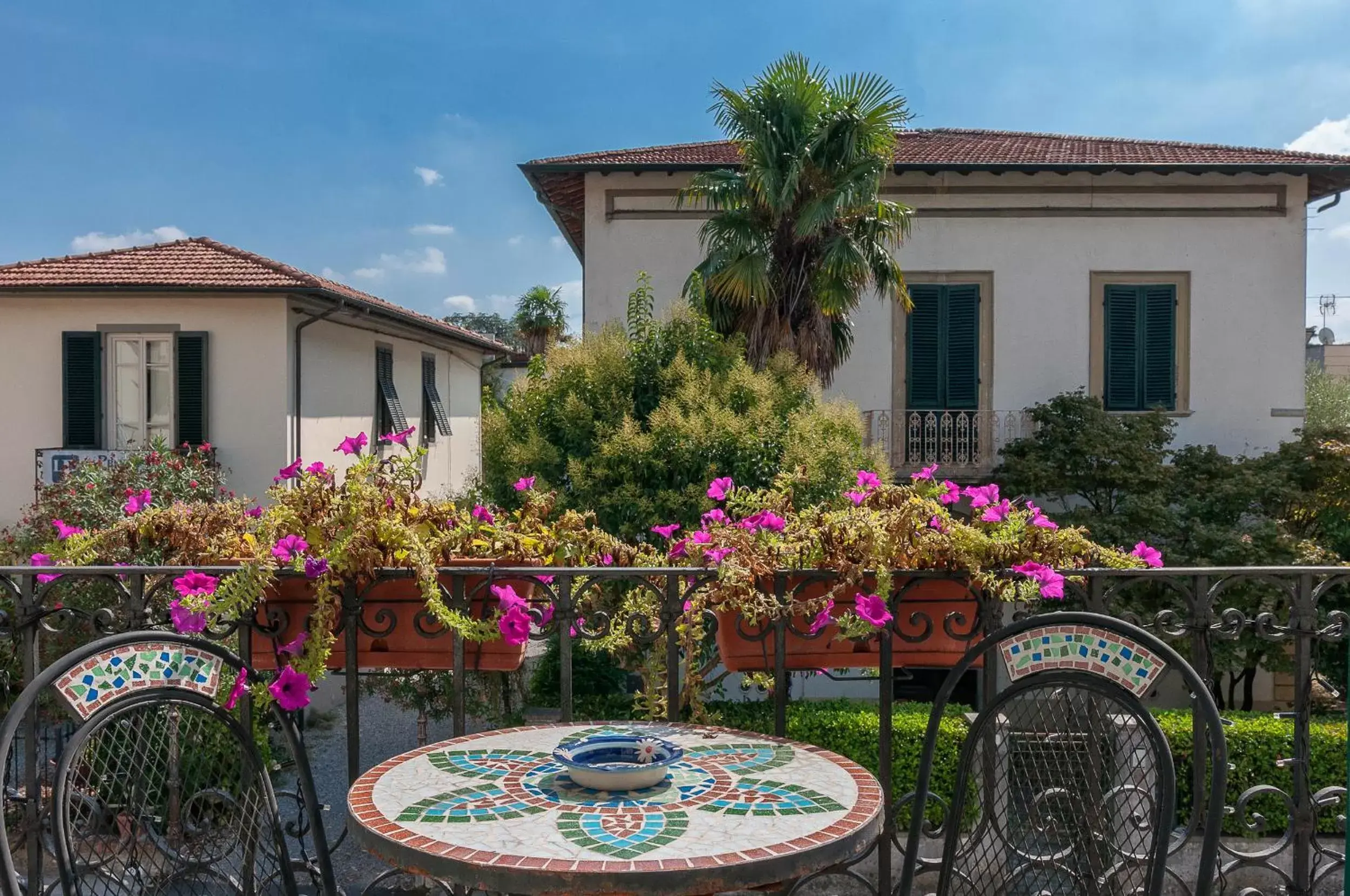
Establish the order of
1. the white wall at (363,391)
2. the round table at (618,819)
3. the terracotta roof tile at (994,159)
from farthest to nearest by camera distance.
→ the white wall at (363,391)
the terracotta roof tile at (994,159)
the round table at (618,819)

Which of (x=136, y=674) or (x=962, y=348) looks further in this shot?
(x=962, y=348)

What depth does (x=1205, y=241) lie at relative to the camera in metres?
13.5

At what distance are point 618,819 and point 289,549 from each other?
49.5 inches

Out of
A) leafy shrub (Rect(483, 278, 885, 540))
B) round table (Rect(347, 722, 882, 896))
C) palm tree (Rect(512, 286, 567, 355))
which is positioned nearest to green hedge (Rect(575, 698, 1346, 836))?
leafy shrub (Rect(483, 278, 885, 540))

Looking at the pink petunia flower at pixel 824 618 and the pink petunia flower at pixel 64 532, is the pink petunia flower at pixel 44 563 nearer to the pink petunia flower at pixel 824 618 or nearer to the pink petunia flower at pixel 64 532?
the pink petunia flower at pixel 64 532

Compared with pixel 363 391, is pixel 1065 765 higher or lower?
lower

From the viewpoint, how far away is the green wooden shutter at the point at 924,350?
45.0 feet

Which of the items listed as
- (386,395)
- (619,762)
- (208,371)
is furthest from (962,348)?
(619,762)

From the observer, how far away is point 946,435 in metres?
13.6

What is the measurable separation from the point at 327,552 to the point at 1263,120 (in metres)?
16.8

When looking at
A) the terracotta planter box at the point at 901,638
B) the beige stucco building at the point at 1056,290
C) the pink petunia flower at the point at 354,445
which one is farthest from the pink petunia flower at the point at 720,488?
the beige stucco building at the point at 1056,290

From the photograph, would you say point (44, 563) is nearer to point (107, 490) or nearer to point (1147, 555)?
point (1147, 555)

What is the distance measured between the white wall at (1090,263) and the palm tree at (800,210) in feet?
7.81

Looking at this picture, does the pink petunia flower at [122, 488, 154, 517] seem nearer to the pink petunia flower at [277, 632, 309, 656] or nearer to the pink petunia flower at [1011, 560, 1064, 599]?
the pink petunia flower at [277, 632, 309, 656]
